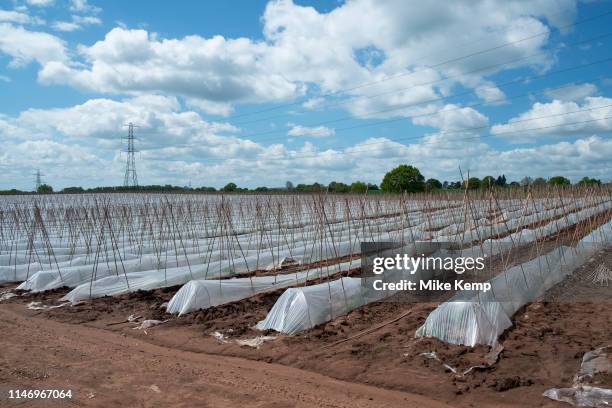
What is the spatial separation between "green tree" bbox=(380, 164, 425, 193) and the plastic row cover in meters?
26.6

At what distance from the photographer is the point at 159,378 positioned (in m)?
3.38

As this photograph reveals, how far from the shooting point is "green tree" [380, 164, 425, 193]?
33.3 meters

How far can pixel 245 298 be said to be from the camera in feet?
17.9

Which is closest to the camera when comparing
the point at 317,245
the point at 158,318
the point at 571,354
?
the point at 571,354

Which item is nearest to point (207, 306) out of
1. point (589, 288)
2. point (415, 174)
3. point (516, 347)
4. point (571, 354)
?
point (516, 347)

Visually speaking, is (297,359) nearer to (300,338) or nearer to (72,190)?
(300,338)

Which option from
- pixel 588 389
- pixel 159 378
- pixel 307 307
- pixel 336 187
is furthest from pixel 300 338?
pixel 336 187

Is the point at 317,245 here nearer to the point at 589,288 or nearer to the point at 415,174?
the point at 589,288

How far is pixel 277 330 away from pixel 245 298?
128cm

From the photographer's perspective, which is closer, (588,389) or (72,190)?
(588,389)

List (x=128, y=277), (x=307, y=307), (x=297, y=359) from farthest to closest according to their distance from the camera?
(x=128, y=277) < (x=307, y=307) < (x=297, y=359)

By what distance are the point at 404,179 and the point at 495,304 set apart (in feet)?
99.5

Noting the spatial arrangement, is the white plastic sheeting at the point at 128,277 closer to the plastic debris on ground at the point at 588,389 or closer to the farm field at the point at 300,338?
the farm field at the point at 300,338

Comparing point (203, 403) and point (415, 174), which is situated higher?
point (415, 174)
